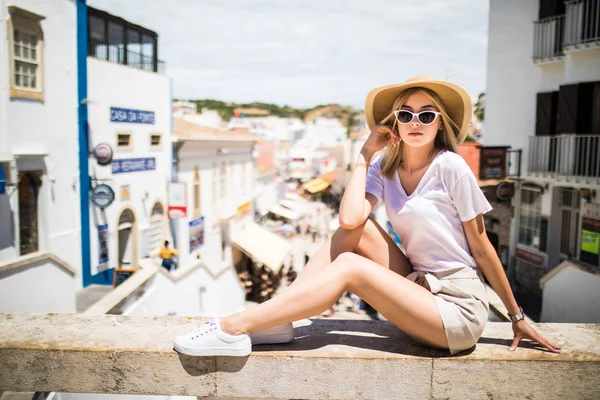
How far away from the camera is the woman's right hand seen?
120 inches

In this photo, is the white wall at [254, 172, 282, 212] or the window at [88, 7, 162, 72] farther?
the white wall at [254, 172, 282, 212]

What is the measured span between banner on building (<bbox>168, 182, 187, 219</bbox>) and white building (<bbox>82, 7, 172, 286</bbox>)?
32 cm

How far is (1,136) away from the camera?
11.3m

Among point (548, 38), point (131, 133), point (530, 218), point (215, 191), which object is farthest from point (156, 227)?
point (548, 38)

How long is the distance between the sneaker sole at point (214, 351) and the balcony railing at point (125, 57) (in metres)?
14.3

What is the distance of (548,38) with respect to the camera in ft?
53.2

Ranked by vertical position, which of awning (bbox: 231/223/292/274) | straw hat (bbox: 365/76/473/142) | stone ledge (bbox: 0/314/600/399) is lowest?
awning (bbox: 231/223/292/274)

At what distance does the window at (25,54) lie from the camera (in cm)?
1144

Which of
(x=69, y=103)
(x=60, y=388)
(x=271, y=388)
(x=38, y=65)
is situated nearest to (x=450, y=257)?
(x=271, y=388)

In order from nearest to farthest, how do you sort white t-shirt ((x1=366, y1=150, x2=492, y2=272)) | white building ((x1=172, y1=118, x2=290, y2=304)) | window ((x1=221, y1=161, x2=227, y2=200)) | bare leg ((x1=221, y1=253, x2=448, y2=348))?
bare leg ((x1=221, y1=253, x2=448, y2=348)) < white t-shirt ((x1=366, y1=150, x2=492, y2=272)) < white building ((x1=172, y1=118, x2=290, y2=304)) < window ((x1=221, y1=161, x2=227, y2=200))

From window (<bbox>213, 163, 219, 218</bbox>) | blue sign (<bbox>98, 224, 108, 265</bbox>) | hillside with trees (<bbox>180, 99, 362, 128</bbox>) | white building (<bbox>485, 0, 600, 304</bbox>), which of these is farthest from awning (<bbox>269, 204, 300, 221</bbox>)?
hillside with trees (<bbox>180, 99, 362, 128</bbox>)

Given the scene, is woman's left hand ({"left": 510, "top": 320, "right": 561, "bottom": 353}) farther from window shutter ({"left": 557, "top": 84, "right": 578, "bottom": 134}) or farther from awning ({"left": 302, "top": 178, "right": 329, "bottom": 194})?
awning ({"left": 302, "top": 178, "right": 329, "bottom": 194})

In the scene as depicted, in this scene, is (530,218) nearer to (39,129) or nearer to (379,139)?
(39,129)

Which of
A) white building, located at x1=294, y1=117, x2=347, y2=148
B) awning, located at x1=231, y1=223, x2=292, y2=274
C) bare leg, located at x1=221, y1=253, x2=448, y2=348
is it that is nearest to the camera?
bare leg, located at x1=221, y1=253, x2=448, y2=348
